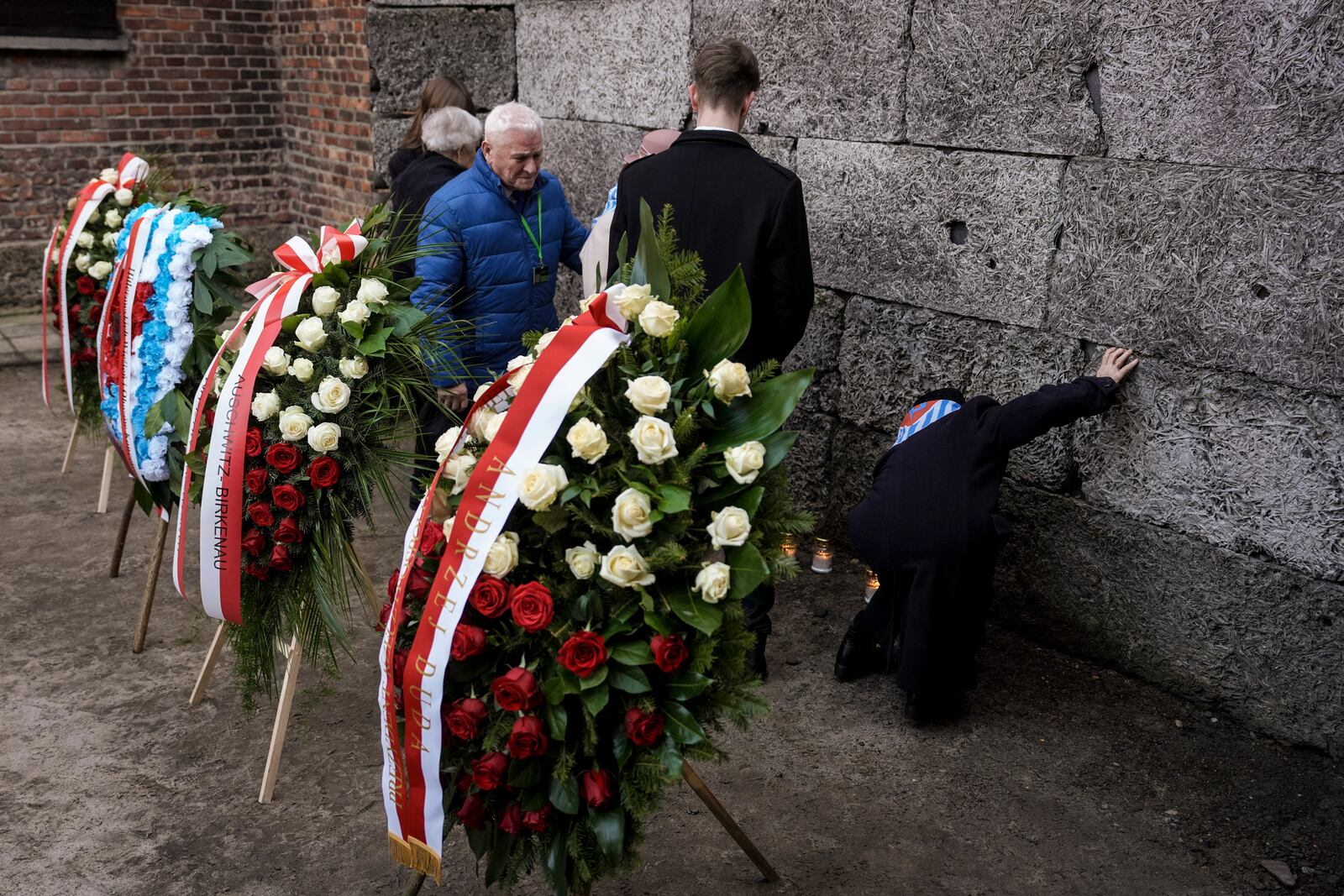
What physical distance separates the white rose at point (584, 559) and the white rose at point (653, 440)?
202mm

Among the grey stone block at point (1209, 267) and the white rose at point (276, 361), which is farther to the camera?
the grey stone block at point (1209, 267)

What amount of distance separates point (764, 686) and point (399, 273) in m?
1.81

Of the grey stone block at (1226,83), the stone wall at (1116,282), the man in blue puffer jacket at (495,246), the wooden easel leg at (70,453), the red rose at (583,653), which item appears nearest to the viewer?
the red rose at (583,653)

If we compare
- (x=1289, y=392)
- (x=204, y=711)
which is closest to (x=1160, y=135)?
(x=1289, y=392)

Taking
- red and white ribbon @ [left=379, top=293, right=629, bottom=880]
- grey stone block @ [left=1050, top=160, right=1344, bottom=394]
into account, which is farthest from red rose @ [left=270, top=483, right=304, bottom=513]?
grey stone block @ [left=1050, top=160, right=1344, bottom=394]

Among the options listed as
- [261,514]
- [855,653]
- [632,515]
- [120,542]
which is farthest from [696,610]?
[120,542]

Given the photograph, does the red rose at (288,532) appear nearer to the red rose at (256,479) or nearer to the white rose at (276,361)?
the red rose at (256,479)

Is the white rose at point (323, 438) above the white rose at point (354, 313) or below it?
below

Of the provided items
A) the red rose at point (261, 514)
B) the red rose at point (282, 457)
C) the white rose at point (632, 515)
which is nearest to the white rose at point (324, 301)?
Result: the red rose at point (282, 457)

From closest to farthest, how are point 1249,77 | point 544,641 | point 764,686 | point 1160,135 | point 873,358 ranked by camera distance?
point 544,641
point 1249,77
point 1160,135
point 764,686
point 873,358

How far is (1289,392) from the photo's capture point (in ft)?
11.5

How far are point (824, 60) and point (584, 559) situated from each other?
10.2 feet

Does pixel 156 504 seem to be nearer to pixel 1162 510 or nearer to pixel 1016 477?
pixel 1016 477

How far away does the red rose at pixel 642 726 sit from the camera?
2.23 meters
